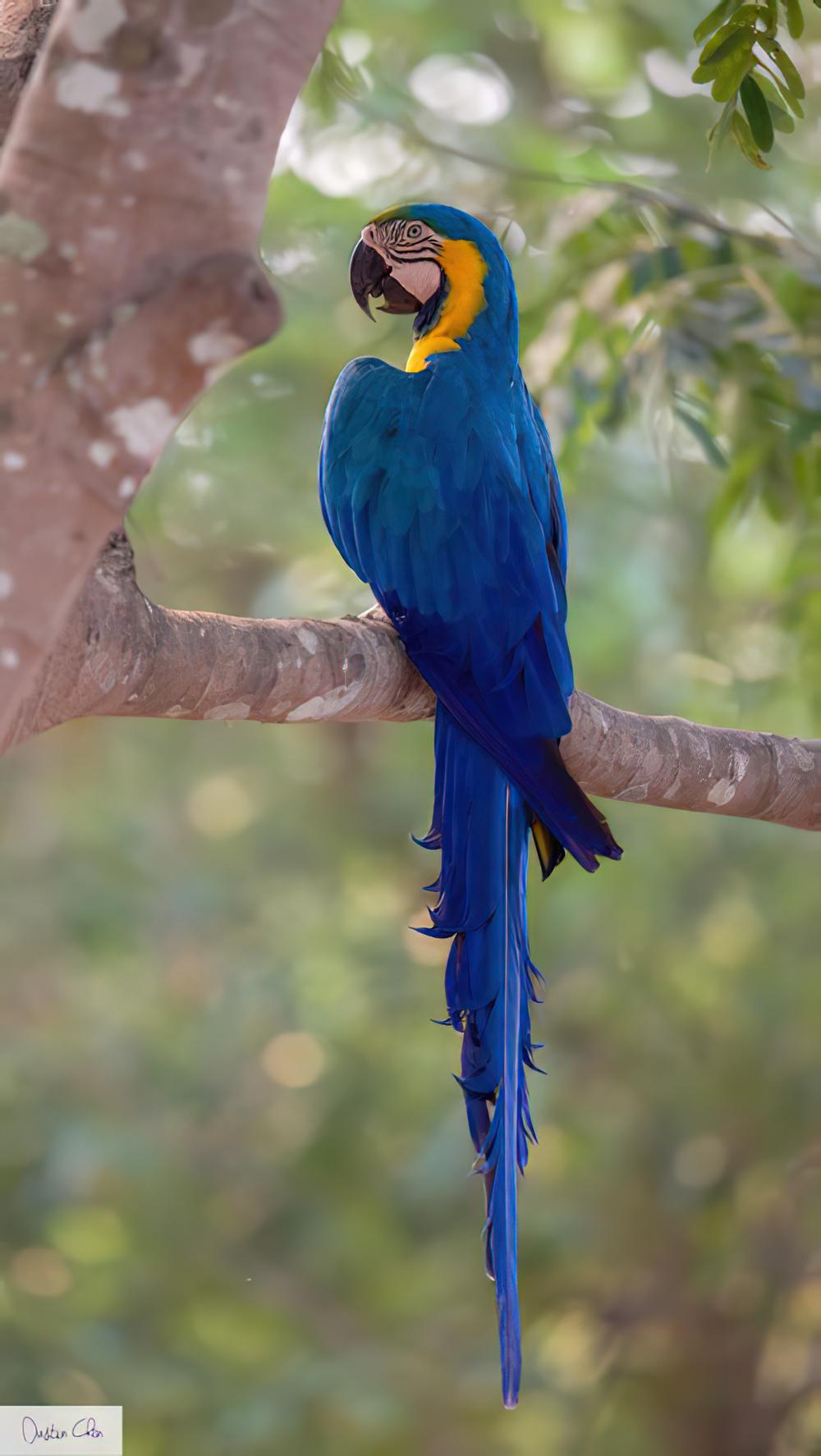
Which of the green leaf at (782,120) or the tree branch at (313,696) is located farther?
the green leaf at (782,120)

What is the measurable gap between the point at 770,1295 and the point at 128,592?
314 cm

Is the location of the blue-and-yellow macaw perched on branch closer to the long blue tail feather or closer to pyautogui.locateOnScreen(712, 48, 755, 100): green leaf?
the long blue tail feather

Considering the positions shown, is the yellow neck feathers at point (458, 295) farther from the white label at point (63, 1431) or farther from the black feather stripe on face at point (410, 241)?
the white label at point (63, 1431)

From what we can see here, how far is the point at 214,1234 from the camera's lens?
11.7 ft

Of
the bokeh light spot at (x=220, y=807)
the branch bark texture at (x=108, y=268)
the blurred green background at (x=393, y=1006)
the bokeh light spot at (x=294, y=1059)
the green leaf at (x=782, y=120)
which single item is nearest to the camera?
the branch bark texture at (x=108, y=268)

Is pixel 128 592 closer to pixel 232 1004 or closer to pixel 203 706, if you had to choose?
pixel 203 706

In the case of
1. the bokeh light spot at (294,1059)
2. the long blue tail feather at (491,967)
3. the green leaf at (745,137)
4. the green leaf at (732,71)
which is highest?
the green leaf at (732,71)

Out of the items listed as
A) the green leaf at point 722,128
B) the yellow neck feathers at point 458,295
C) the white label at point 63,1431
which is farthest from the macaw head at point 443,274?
the white label at point 63,1431

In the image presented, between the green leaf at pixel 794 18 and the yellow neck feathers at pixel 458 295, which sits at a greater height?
the green leaf at pixel 794 18

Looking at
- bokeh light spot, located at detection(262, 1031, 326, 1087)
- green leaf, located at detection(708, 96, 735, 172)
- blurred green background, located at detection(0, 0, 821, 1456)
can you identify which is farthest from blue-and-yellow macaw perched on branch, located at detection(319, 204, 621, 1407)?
bokeh light spot, located at detection(262, 1031, 326, 1087)

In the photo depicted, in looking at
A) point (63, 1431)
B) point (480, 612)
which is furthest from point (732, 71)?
point (63, 1431)

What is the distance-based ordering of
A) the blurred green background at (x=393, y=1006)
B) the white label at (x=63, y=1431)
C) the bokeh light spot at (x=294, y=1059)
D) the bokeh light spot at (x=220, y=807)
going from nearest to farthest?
1. the white label at (x=63, y=1431)
2. the blurred green background at (x=393, y=1006)
3. the bokeh light spot at (x=294, y=1059)
4. the bokeh light spot at (x=220, y=807)

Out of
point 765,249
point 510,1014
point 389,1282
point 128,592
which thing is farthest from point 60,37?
point 389,1282

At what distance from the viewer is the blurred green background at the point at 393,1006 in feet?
10.7
